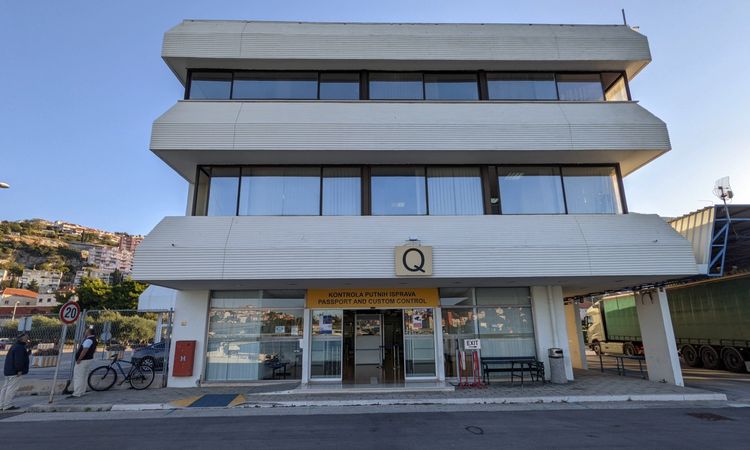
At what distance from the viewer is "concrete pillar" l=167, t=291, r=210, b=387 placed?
12125 millimetres

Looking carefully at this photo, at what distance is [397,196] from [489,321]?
18.3 ft

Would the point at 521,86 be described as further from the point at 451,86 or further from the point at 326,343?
the point at 326,343

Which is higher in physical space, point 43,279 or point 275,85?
point 43,279

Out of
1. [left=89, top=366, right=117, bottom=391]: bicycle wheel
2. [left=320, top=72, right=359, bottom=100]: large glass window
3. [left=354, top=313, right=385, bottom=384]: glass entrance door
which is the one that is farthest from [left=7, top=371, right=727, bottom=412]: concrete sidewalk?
[left=320, top=72, right=359, bottom=100]: large glass window

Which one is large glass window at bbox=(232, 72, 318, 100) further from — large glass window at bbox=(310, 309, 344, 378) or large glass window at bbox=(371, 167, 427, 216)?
large glass window at bbox=(310, 309, 344, 378)

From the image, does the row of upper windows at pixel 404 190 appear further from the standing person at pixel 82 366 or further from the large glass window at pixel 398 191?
the standing person at pixel 82 366

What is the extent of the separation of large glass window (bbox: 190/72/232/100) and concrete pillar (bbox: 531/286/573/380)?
1331 centimetres

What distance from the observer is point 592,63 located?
1356 cm

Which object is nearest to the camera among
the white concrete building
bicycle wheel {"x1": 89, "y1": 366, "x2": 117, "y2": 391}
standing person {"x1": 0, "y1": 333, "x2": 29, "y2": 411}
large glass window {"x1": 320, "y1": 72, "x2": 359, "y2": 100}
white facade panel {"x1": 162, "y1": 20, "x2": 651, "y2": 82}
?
standing person {"x1": 0, "y1": 333, "x2": 29, "y2": 411}

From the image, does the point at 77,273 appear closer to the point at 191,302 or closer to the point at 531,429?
the point at 191,302

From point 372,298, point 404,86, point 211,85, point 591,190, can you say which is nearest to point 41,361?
point 211,85

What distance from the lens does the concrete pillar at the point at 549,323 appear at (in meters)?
12.8

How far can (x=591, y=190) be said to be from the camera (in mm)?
12938

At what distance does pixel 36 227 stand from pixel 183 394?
740 ft
